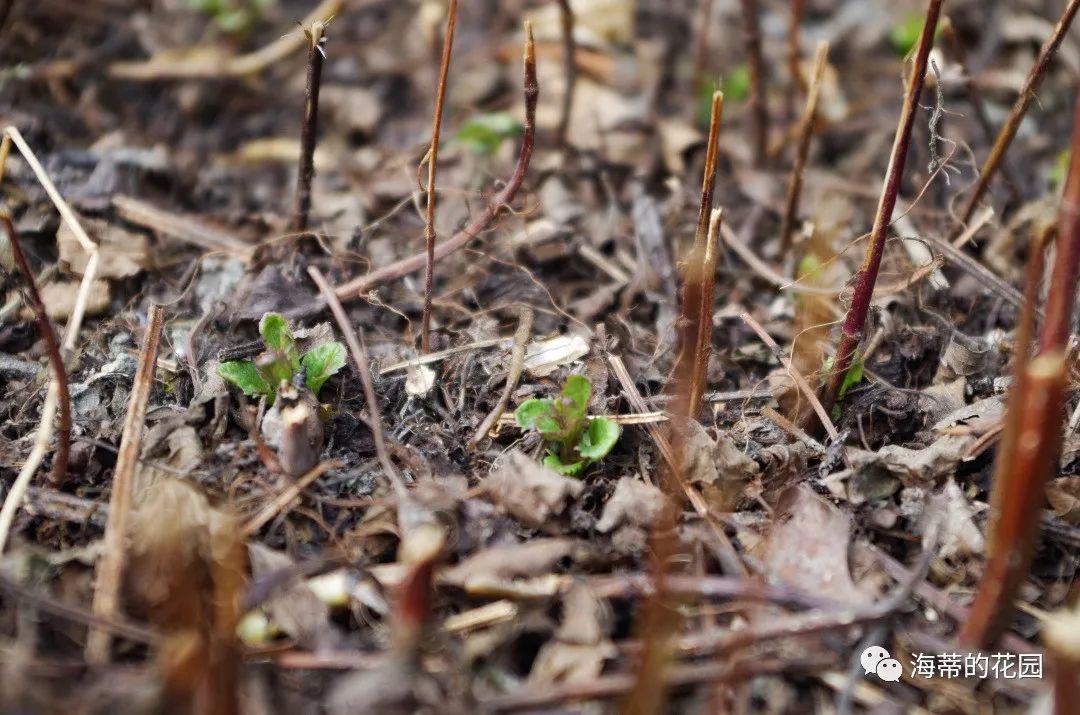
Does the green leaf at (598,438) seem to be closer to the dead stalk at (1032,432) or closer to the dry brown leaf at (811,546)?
the dry brown leaf at (811,546)

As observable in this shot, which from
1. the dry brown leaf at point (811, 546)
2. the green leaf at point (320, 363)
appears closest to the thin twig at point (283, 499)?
the green leaf at point (320, 363)

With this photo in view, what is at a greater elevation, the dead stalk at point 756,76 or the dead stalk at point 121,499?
the dead stalk at point 756,76

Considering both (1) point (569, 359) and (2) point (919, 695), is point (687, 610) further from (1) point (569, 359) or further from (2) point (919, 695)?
(1) point (569, 359)

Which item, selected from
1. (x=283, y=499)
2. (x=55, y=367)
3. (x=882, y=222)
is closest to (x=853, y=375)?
(x=882, y=222)

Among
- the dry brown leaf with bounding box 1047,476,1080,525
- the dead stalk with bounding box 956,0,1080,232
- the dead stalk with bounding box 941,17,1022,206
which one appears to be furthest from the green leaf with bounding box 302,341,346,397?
the dead stalk with bounding box 941,17,1022,206

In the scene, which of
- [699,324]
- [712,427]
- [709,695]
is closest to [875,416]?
[712,427]

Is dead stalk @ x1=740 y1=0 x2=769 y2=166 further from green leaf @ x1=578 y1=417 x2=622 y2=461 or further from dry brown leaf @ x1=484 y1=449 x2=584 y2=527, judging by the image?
dry brown leaf @ x1=484 y1=449 x2=584 y2=527
